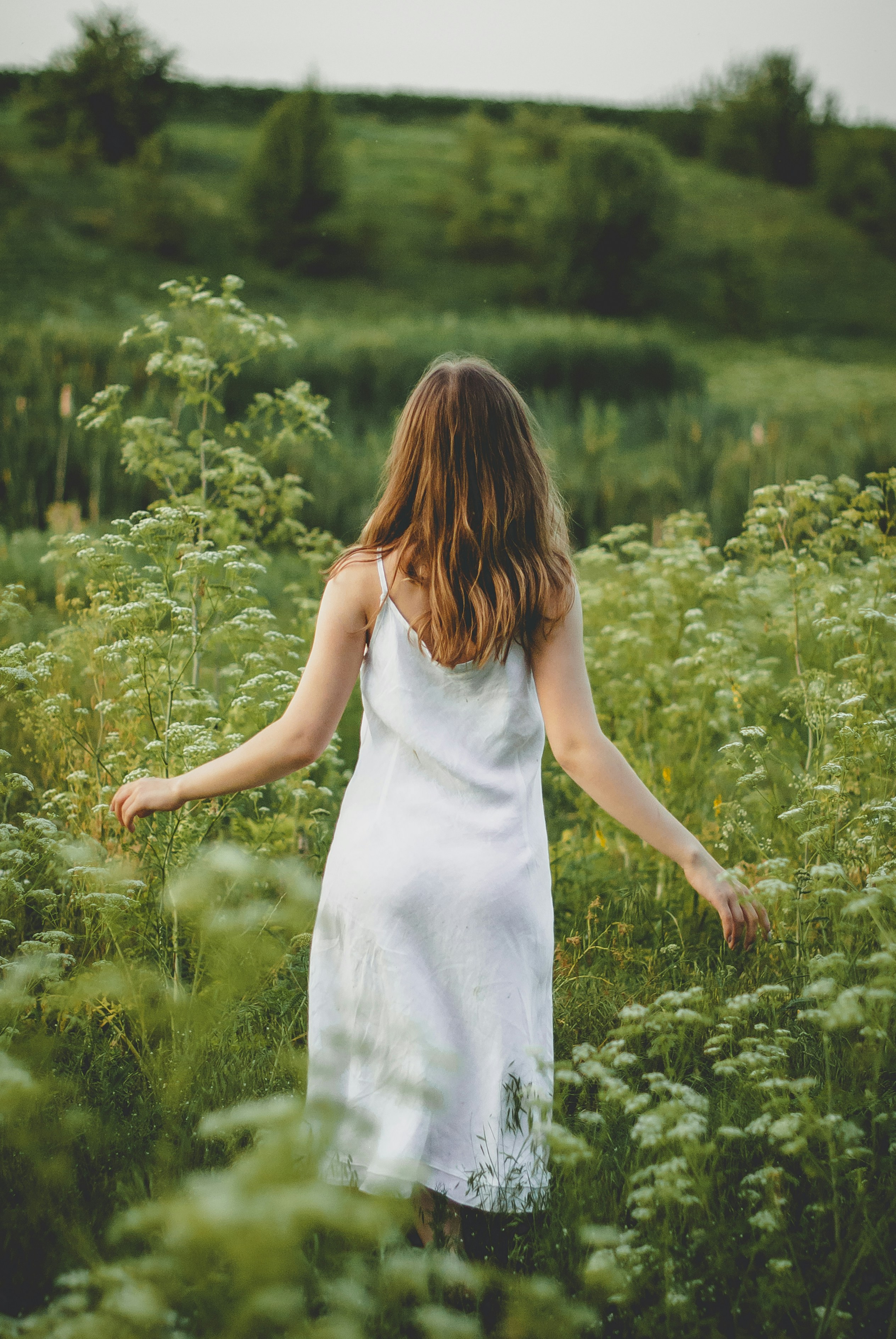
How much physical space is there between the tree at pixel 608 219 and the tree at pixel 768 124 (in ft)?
64.0

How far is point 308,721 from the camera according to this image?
202 centimetres

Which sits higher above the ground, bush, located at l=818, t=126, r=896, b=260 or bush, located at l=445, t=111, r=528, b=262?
bush, located at l=818, t=126, r=896, b=260

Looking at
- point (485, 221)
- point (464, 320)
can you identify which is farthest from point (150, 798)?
point (485, 221)

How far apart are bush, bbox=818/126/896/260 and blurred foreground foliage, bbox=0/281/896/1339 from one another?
150ft

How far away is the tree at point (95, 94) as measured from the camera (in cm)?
3572

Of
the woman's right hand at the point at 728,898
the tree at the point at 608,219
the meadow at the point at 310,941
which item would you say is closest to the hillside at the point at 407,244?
the tree at the point at 608,219

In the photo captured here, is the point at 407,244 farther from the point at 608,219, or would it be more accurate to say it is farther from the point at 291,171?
the point at 608,219

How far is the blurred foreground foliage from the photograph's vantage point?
157cm

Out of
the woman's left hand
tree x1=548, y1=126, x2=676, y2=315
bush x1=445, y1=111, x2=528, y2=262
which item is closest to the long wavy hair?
the woman's left hand

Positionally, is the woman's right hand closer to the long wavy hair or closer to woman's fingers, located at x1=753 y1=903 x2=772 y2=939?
woman's fingers, located at x1=753 y1=903 x2=772 y2=939

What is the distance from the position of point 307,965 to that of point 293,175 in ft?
115

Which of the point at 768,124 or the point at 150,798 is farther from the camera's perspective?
the point at 768,124

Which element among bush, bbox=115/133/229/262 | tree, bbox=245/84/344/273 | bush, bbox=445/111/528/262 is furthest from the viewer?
bush, bbox=445/111/528/262

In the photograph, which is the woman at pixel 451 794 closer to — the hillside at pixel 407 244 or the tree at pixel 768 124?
the hillside at pixel 407 244
